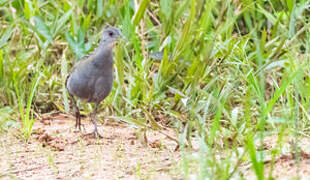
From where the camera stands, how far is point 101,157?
2717 mm

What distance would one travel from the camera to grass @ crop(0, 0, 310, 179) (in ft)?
10.3

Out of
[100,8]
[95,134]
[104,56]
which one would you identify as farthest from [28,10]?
[95,134]

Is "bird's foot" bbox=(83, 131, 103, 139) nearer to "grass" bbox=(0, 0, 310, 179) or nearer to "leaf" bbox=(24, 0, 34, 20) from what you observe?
"grass" bbox=(0, 0, 310, 179)

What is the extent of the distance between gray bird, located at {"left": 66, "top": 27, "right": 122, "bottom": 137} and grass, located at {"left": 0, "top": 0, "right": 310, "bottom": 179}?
0.28ft

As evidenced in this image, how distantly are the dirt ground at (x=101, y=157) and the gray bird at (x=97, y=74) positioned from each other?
0.89 ft

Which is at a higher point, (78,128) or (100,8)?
(100,8)

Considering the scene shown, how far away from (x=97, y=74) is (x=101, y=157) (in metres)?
1.09

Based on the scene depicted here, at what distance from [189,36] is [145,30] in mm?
1222

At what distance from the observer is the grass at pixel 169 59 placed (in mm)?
3150

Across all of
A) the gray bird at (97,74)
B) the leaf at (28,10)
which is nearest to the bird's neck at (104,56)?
the gray bird at (97,74)

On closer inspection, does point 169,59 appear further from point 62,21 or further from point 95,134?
point 62,21

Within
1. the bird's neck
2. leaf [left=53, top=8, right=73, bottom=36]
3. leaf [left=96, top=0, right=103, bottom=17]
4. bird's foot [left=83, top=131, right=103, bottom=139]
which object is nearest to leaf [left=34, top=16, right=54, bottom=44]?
leaf [left=53, top=8, right=73, bottom=36]

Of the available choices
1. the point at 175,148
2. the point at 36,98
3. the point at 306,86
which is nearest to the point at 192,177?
the point at 175,148

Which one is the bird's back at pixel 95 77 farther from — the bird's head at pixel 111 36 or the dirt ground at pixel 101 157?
the dirt ground at pixel 101 157
